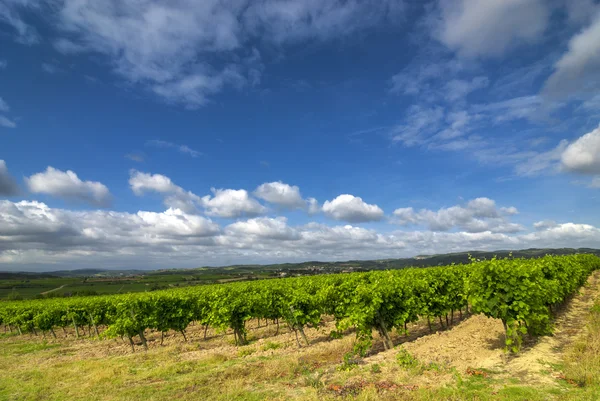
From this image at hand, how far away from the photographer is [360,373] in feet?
32.7

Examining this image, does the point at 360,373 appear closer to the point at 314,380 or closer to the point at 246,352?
the point at 314,380

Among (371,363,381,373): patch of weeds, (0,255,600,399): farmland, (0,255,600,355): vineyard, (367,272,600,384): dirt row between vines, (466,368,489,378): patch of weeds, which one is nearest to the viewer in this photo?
(0,255,600,399): farmland

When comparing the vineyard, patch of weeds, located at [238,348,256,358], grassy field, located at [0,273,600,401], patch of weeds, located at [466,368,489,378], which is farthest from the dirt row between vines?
patch of weeds, located at [238,348,256,358]

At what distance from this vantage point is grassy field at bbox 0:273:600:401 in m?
8.02

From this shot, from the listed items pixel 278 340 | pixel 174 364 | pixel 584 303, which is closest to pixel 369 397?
pixel 174 364

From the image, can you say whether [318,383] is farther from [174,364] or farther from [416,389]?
[174,364]

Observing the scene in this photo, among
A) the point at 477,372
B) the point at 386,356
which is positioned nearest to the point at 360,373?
the point at 386,356

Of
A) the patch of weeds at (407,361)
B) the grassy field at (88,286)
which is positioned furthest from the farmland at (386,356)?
the grassy field at (88,286)

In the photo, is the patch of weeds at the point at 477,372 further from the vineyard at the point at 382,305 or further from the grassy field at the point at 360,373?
the vineyard at the point at 382,305

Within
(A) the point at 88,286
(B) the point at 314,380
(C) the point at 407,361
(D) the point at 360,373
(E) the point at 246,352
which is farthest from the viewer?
(A) the point at 88,286

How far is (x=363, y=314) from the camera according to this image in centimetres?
1241

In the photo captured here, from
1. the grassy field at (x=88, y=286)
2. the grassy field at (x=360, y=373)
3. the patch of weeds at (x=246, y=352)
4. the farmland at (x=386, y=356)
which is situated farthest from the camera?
the grassy field at (x=88, y=286)

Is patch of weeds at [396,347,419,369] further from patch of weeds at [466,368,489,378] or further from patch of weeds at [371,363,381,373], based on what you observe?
A: patch of weeds at [466,368,489,378]

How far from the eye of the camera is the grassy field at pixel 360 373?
802 centimetres
